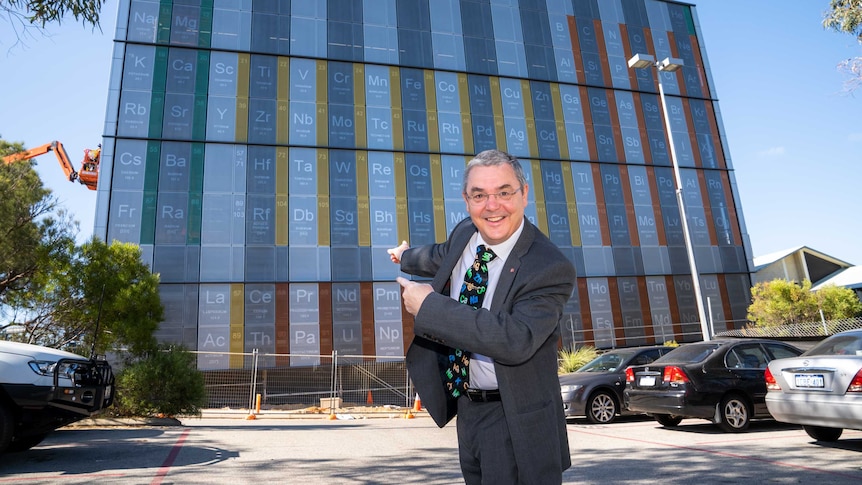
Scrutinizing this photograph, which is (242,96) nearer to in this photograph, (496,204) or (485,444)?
(496,204)

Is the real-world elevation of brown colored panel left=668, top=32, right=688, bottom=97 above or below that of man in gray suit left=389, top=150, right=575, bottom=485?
above

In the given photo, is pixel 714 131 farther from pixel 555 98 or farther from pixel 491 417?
pixel 491 417

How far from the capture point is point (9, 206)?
38.0 feet

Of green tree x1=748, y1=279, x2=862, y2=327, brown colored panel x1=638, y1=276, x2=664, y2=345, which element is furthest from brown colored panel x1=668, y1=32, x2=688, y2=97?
green tree x1=748, y1=279, x2=862, y2=327

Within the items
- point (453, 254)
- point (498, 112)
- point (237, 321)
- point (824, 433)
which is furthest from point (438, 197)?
point (453, 254)

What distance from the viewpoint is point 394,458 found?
21.1ft

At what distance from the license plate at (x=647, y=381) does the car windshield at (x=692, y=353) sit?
1.31 feet

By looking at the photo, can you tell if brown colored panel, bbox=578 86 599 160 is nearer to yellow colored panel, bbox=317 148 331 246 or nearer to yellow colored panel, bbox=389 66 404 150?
yellow colored panel, bbox=389 66 404 150

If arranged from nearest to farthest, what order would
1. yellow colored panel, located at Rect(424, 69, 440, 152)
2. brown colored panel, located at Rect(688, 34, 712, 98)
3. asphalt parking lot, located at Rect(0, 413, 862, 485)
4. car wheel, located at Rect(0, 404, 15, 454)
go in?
asphalt parking lot, located at Rect(0, 413, 862, 485), car wheel, located at Rect(0, 404, 15, 454), yellow colored panel, located at Rect(424, 69, 440, 152), brown colored panel, located at Rect(688, 34, 712, 98)

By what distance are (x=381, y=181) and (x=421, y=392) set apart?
23777mm

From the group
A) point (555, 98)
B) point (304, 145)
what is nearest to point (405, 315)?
point (304, 145)

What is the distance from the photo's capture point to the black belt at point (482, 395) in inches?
74.4

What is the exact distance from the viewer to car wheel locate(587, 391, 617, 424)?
1021 cm

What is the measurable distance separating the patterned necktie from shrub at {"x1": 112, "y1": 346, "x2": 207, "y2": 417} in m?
11.8
